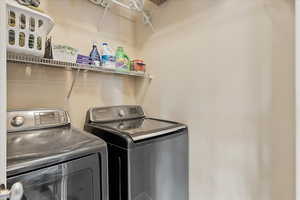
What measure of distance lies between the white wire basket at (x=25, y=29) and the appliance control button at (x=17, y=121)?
0.42 m

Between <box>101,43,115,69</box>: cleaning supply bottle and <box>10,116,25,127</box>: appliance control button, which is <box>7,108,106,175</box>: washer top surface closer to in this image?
<box>10,116,25,127</box>: appliance control button

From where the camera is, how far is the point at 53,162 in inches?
30.5

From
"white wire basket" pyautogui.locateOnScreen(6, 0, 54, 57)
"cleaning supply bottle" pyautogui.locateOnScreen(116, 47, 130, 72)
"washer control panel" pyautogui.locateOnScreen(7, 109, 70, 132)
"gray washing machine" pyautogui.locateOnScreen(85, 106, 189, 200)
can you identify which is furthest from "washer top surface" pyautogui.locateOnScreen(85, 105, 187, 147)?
"white wire basket" pyautogui.locateOnScreen(6, 0, 54, 57)

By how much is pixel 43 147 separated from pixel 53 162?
12cm

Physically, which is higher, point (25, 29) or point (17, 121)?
point (25, 29)

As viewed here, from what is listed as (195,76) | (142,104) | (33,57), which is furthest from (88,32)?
(195,76)

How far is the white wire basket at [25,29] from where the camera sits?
87 centimetres

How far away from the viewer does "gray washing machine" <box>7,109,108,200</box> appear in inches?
28.3

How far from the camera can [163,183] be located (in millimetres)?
1340

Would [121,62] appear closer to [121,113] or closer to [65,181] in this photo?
Result: [121,113]

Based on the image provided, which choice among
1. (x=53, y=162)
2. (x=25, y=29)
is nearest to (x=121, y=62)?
(x=25, y=29)

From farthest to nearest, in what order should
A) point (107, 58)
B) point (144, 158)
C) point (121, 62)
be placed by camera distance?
point (121, 62), point (107, 58), point (144, 158)

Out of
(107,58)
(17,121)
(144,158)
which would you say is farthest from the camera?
(107,58)

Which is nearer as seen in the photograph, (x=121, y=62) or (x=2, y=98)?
(x=2, y=98)
